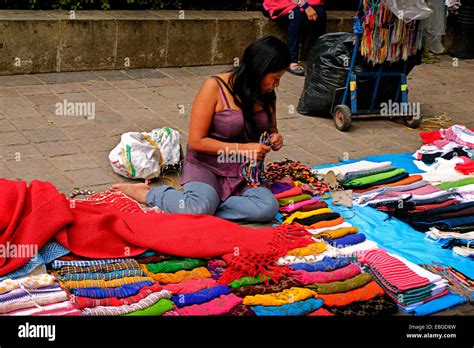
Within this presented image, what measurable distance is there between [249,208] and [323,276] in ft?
2.55

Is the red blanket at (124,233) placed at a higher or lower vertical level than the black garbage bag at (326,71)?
lower

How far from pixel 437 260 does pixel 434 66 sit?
5.38m

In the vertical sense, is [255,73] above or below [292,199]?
above

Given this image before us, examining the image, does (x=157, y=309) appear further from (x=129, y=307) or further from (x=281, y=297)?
(x=281, y=297)

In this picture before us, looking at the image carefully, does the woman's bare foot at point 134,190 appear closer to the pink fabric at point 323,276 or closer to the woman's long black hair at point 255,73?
the woman's long black hair at point 255,73

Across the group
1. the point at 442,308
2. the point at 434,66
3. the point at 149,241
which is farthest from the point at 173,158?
the point at 434,66

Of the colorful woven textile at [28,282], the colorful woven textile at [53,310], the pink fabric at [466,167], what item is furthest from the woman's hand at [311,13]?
the colorful woven textile at [53,310]

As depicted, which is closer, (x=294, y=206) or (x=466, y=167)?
(x=294, y=206)

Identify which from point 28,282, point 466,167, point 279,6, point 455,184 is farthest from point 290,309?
point 279,6

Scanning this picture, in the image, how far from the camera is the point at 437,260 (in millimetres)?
4566

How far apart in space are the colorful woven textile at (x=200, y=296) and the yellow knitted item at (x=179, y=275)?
139mm

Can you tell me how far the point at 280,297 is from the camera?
12.8 feet

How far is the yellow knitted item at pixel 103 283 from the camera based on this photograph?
A: 12.2ft

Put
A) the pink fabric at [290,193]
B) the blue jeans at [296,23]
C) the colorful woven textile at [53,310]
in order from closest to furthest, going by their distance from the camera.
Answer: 1. the colorful woven textile at [53,310]
2. the pink fabric at [290,193]
3. the blue jeans at [296,23]
